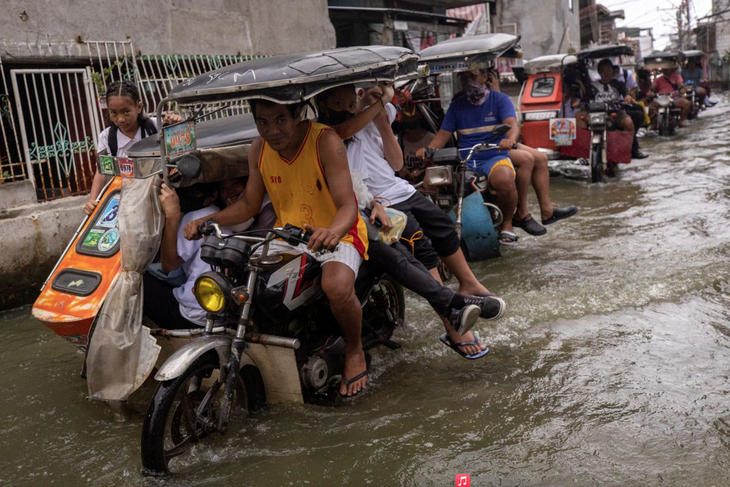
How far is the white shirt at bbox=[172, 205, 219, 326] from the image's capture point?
379cm

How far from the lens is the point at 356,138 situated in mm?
4457

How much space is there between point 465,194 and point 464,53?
1255 mm

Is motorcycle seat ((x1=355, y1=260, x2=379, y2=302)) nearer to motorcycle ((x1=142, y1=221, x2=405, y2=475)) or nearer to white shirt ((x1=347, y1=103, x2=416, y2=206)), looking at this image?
motorcycle ((x1=142, y1=221, x2=405, y2=475))

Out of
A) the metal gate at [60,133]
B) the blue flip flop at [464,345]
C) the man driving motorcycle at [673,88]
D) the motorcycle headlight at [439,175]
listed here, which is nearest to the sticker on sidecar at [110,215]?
the blue flip flop at [464,345]

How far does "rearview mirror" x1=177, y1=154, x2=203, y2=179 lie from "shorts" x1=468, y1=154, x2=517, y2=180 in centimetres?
363

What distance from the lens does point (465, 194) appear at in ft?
20.7

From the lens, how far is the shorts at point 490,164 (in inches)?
258

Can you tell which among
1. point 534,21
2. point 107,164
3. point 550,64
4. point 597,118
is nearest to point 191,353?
point 107,164

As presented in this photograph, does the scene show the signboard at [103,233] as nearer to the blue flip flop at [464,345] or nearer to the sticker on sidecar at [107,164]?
the sticker on sidecar at [107,164]

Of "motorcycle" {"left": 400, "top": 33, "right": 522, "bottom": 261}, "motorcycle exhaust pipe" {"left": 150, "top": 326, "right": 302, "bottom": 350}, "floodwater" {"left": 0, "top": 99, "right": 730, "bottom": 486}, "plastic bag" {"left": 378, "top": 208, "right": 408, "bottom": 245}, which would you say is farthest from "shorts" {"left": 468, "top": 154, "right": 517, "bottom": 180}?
"motorcycle exhaust pipe" {"left": 150, "top": 326, "right": 302, "bottom": 350}

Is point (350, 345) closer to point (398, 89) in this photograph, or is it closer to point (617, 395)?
point (617, 395)

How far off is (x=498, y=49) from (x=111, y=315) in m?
4.27

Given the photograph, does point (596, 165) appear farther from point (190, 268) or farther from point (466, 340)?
point (190, 268)

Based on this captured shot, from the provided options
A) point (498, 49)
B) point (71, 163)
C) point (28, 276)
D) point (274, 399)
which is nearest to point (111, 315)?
point (274, 399)
